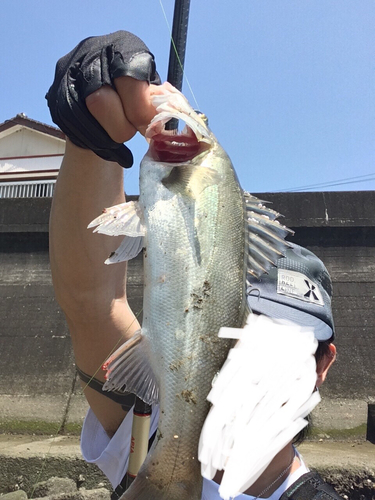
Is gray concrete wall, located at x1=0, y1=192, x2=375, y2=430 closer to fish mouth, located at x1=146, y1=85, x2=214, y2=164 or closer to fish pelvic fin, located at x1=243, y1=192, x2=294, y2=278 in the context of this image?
fish pelvic fin, located at x1=243, y1=192, x2=294, y2=278

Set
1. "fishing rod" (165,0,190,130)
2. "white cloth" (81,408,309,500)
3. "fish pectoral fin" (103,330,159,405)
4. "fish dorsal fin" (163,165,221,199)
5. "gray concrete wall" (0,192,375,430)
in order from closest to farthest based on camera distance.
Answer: "fish pectoral fin" (103,330,159,405) → "fish dorsal fin" (163,165,221,199) → "white cloth" (81,408,309,500) → "fishing rod" (165,0,190,130) → "gray concrete wall" (0,192,375,430)

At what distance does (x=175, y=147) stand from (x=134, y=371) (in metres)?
0.84

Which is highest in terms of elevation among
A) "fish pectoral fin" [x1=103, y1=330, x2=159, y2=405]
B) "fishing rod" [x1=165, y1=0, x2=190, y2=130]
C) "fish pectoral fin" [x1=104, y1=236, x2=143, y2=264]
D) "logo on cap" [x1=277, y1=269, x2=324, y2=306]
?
"fishing rod" [x1=165, y1=0, x2=190, y2=130]

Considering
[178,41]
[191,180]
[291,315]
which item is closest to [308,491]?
[291,315]

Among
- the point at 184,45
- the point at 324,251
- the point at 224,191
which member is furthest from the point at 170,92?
the point at 324,251

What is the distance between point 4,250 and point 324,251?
6147mm

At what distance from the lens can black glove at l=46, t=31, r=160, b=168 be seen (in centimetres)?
155

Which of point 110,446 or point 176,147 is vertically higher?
point 176,147

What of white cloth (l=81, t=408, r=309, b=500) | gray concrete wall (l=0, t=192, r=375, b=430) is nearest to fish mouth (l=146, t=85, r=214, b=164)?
white cloth (l=81, t=408, r=309, b=500)

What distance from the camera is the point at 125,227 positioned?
1376 millimetres

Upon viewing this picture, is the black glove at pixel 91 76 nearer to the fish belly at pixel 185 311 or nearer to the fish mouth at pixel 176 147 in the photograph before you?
the fish mouth at pixel 176 147

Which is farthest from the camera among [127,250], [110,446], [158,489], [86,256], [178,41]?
[178,41]

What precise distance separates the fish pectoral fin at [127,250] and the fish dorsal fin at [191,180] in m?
0.23

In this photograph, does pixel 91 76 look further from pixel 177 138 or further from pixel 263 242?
pixel 263 242
